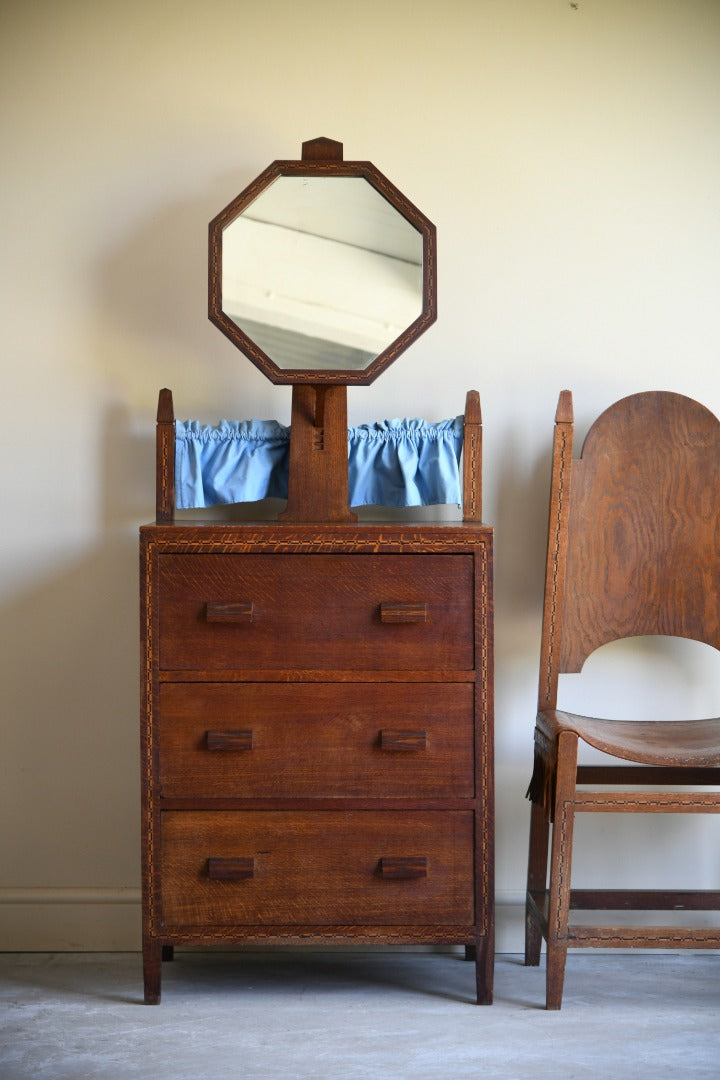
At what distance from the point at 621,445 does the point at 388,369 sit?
631mm

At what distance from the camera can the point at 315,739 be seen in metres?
2.29

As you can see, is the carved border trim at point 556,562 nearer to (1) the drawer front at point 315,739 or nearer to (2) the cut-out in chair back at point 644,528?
(2) the cut-out in chair back at point 644,528

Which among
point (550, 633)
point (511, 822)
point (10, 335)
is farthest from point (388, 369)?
point (511, 822)

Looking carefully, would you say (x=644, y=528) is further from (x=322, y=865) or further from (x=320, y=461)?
(x=322, y=865)

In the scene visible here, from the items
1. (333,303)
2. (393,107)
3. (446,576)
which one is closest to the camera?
(446,576)

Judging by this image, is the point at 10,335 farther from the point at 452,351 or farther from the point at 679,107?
the point at 679,107

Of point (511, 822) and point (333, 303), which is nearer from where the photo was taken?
point (333, 303)

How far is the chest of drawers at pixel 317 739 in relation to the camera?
2.28 meters

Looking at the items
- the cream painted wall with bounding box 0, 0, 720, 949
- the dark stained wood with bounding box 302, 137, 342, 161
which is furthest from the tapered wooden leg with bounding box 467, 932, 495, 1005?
the dark stained wood with bounding box 302, 137, 342, 161

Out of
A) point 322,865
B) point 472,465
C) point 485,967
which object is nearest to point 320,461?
point 472,465

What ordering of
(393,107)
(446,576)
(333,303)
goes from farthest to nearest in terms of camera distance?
(393,107) < (333,303) < (446,576)

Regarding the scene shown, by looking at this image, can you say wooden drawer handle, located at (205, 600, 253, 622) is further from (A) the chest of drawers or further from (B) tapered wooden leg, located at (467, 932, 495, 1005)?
(B) tapered wooden leg, located at (467, 932, 495, 1005)

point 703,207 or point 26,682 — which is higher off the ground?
point 703,207

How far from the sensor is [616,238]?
273 cm
